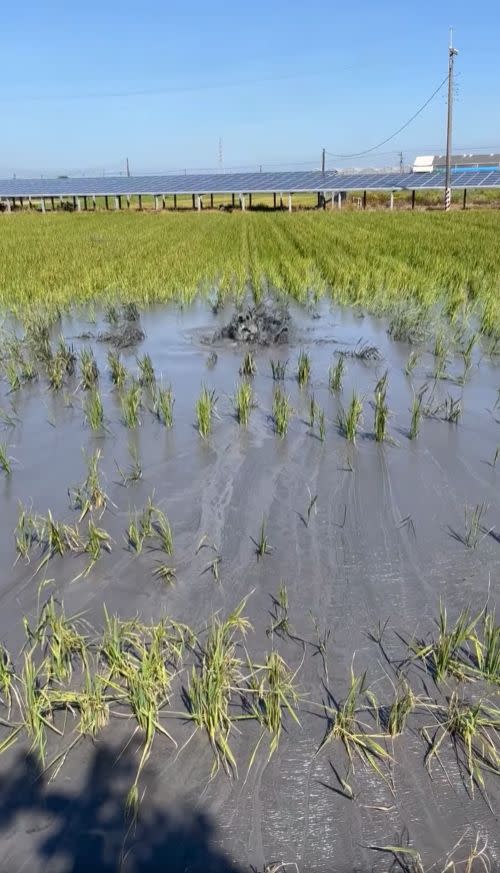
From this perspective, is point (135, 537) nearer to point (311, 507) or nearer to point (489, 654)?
point (311, 507)

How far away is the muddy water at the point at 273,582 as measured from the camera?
63.4 inches

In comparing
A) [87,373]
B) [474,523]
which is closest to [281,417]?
[474,523]

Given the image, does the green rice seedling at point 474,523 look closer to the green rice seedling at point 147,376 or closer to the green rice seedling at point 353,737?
the green rice seedling at point 353,737

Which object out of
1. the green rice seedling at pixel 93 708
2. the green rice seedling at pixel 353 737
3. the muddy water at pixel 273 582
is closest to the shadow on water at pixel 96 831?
the muddy water at pixel 273 582

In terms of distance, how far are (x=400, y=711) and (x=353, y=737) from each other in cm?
18

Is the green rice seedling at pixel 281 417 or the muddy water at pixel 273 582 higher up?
the green rice seedling at pixel 281 417

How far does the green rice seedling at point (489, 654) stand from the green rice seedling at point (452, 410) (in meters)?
2.18

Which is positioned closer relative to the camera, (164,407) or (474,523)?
(474,523)

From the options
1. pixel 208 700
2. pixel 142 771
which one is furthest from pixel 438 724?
pixel 142 771

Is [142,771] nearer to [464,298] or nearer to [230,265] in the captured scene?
[464,298]

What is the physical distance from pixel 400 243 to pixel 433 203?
867 inches

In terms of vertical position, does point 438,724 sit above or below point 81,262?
below

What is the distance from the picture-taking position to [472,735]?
6.00 feet

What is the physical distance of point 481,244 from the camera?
11680 millimetres
